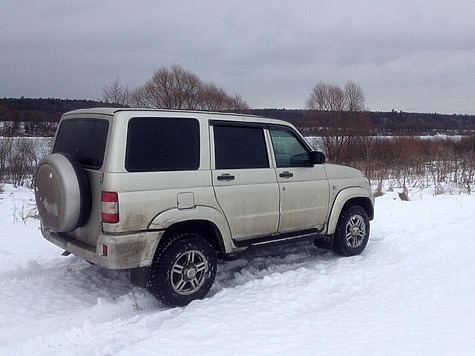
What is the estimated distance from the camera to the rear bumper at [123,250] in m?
4.30

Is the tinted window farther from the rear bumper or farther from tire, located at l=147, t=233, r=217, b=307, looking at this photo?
the rear bumper

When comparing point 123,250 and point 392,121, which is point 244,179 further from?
point 392,121

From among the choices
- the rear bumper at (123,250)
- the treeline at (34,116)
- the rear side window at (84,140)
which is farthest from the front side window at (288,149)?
the treeline at (34,116)

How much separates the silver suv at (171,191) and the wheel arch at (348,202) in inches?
17.7

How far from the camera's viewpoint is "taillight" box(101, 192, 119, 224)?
4270 millimetres

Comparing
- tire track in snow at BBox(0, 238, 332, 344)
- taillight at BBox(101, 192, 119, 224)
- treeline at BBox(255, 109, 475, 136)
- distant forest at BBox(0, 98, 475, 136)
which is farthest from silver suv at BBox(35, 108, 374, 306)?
treeline at BBox(255, 109, 475, 136)

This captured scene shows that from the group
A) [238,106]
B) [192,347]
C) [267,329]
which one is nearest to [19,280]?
[192,347]

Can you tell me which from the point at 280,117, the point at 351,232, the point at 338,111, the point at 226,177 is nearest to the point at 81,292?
the point at 226,177

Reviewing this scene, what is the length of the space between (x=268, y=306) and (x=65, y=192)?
222 centimetres

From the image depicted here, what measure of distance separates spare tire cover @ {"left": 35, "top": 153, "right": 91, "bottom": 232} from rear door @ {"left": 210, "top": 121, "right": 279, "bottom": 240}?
1.35 metres

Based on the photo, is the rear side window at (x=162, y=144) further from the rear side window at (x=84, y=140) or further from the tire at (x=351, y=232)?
the tire at (x=351, y=232)

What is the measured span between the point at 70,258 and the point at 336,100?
45396 millimetres

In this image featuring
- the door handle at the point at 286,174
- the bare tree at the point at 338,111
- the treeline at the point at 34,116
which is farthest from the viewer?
the bare tree at the point at 338,111

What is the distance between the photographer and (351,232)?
6500 mm
